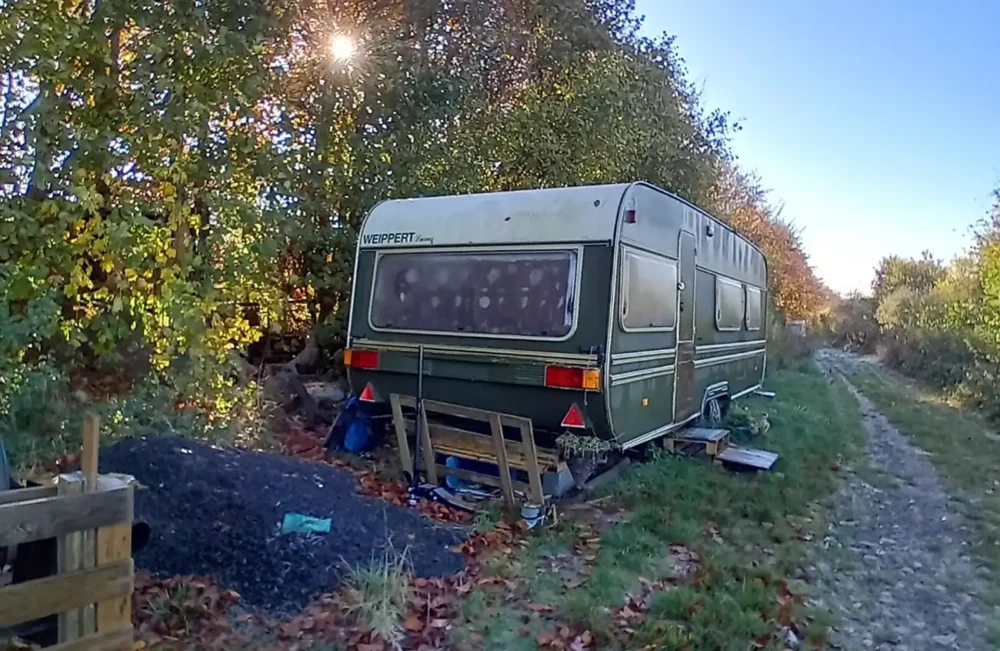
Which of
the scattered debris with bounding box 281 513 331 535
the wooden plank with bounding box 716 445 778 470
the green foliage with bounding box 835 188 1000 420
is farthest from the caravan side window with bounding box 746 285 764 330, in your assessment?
the scattered debris with bounding box 281 513 331 535

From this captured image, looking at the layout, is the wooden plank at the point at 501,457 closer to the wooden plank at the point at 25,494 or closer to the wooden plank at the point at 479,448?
the wooden plank at the point at 479,448

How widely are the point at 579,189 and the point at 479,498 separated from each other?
2.70 m

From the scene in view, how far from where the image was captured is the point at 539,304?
6.55 m

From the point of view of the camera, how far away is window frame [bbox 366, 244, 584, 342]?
637 centimetres

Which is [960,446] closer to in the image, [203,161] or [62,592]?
[203,161]

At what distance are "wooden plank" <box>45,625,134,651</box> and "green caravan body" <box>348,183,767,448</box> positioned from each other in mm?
3891

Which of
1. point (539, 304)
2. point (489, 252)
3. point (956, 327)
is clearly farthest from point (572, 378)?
point (956, 327)

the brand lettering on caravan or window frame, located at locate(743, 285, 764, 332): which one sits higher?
the brand lettering on caravan

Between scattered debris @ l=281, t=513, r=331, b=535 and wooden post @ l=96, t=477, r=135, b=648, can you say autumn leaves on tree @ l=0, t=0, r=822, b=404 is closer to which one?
scattered debris @ l=281, t=513, r=331, b=535

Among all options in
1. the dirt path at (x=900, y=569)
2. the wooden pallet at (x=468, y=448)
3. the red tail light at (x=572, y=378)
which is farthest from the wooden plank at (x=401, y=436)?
the dirt path at (x=900, y=569)

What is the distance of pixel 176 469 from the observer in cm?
501

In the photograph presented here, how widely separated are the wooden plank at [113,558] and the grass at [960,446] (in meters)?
5.10

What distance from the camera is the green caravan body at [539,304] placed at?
20.8 ft

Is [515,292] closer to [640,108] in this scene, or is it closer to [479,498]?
[479,498]
